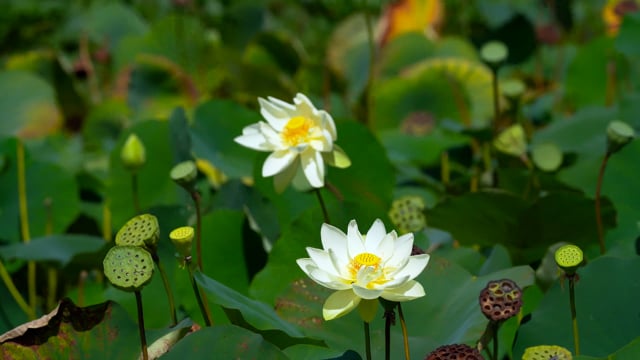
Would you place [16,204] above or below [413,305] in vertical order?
below

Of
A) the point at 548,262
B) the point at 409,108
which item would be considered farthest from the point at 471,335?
the point at 409,108

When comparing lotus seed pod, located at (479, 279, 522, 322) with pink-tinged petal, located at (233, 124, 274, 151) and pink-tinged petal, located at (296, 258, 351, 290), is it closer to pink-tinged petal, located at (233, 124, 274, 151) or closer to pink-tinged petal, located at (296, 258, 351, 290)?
pink-tinged petal, located at (296, 258, 351, 290)

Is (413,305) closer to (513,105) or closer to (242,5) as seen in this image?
(513,105)

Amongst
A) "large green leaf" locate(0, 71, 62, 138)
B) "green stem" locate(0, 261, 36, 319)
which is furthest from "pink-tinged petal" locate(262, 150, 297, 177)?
"large green leaf" locate(0, 71, 62, 138)

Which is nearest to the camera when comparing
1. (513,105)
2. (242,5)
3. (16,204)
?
(16,204)

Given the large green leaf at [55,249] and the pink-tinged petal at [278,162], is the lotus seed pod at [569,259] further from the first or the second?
the large green leaf at [55,249]

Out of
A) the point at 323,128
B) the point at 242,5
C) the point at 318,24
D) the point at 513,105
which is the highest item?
the point at 323,128

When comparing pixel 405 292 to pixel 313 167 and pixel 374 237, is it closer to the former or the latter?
pixel 374 237

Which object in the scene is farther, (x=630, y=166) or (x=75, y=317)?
(x=630, y=166)
